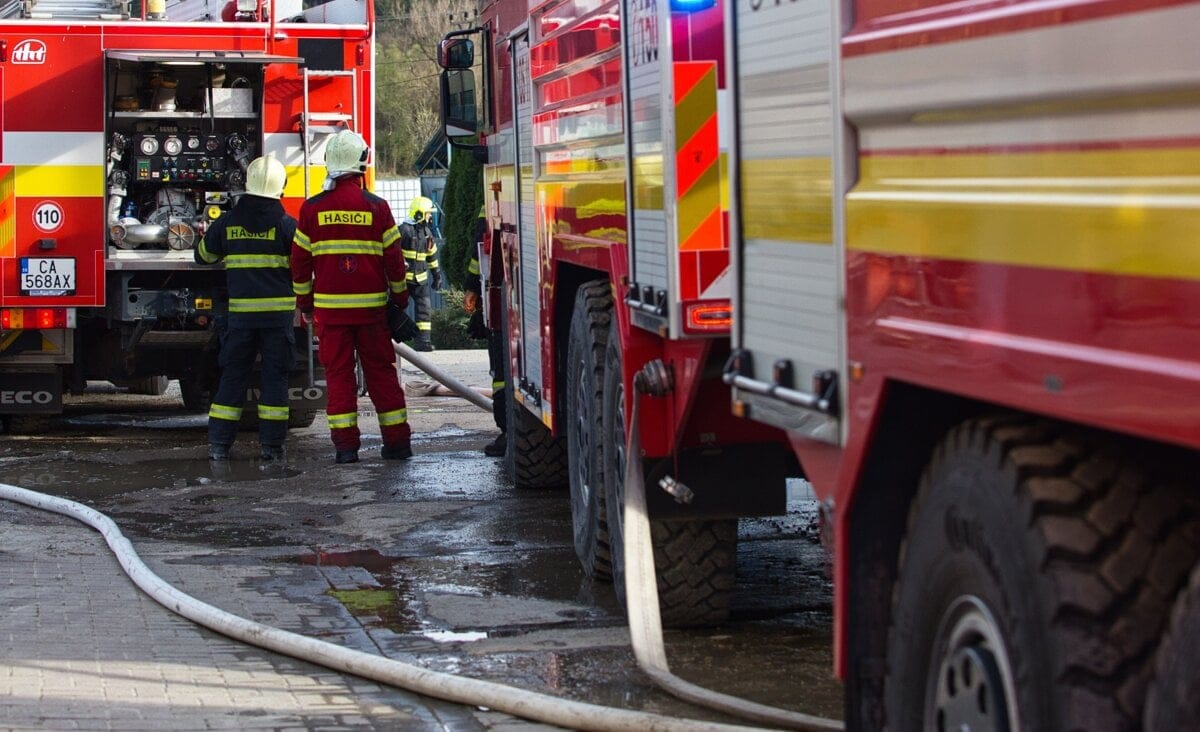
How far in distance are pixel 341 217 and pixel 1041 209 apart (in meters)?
7.65

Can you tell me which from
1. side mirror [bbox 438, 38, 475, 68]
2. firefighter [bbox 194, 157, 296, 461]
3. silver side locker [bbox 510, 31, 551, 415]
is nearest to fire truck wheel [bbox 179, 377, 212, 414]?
firefighter [bbox 194, 157, 296, 461]

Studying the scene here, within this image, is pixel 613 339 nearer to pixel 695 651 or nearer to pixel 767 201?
pixel 695 651

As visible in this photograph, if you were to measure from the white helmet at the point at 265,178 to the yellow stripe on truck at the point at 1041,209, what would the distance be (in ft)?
24.1

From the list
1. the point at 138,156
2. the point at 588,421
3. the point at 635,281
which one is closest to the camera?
the point at 635,281

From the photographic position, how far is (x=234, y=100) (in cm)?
1120

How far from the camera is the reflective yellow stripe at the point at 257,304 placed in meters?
10.2

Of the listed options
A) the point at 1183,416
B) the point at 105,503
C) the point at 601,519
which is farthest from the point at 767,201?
the point at 105,503

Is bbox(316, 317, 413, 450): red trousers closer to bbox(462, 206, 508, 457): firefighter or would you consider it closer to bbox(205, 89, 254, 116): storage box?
bbox(462, 206, 508, 457): firefighter

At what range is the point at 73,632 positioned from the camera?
577cm

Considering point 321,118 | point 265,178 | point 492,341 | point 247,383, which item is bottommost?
point 247,383

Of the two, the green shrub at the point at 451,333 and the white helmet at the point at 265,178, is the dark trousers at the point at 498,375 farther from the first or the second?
the green shrub at the point at 451,333

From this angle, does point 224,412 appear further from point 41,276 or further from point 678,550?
point 678,550

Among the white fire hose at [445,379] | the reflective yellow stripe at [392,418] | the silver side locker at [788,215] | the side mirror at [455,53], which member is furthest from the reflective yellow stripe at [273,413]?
the silver side locker at [788,215]

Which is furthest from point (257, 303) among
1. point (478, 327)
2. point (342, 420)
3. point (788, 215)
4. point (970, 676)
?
point (970, 676)
